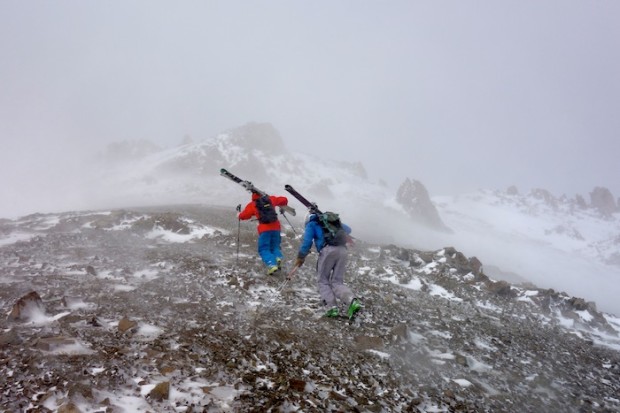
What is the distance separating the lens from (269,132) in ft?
347

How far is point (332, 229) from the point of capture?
937 cm

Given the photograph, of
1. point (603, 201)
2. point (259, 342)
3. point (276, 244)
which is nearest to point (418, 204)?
point (276, 244)

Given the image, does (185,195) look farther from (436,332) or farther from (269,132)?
(436,332)

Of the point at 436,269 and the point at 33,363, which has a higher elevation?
the point at 33,363

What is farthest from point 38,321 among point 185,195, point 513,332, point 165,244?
point 185,195

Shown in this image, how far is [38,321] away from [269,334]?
4.58 metres

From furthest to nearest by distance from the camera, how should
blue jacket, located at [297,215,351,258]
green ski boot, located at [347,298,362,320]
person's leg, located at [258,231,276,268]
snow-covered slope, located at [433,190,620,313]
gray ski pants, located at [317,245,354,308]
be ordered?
snow-covered slope, located at [433,190,620,313]
person's leg, located at [258,231,276,268]
blue jacket, located at [297,215,351,258]
gray ski pants, located at [317,245,354,308]
green ski boot, located at [347,298,362,320]

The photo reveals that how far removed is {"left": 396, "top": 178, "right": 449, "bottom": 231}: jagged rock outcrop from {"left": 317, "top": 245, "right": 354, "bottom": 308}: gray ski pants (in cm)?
9458

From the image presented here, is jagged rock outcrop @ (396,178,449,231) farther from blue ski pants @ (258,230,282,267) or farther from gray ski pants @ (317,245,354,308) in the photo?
gray ski pants @ (317,245,354,308)

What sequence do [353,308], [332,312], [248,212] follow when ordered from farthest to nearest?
[248,212]
[332,312]
[353,308]

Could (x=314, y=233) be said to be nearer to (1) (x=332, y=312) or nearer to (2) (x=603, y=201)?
(1) (x=332, y=312)

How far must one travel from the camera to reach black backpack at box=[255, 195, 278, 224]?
41.0 ft

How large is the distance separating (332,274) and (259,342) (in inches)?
129

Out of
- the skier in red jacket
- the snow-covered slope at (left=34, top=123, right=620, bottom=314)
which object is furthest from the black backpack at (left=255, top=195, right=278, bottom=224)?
the snow-covered slope at (left=34, top=123, right=620, bottom=314)
